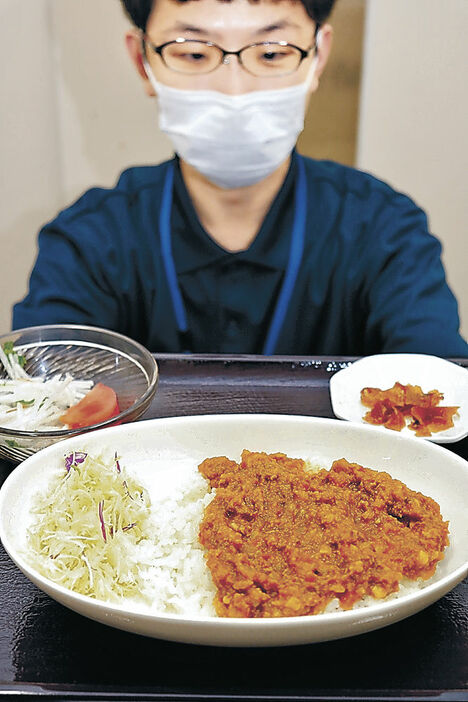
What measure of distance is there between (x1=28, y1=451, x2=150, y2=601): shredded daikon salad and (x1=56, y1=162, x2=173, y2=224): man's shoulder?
1.29 metres

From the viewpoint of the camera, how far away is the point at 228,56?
1989 millimetres

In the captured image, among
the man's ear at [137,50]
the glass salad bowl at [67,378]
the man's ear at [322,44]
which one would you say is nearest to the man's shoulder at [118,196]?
the man's ear at [137,50]

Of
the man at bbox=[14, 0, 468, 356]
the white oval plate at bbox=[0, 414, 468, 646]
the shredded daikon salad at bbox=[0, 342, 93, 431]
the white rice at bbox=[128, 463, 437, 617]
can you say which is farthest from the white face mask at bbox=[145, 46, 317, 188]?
the white rice at bbox=[128, 463, 437, 617]

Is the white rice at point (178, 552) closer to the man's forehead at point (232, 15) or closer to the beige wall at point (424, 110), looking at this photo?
the man's forehead at point (232, 15)

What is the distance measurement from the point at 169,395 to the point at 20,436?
40 cm

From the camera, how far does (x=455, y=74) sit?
3.19m

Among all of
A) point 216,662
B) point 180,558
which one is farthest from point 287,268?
point 216,662

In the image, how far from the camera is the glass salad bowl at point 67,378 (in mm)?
1278

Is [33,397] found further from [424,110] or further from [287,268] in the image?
[424,110]

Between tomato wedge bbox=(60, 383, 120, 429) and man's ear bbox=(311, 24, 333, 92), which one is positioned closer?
tomato wedge bbox=(60, 383, 120, 429)

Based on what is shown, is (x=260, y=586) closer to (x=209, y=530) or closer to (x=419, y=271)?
(x=209, y=530)

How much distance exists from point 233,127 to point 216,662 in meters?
1.53

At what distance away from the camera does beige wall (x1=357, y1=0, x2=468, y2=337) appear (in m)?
3.18

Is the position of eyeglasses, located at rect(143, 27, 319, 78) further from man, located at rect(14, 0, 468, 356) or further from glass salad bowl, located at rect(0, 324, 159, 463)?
glass salad bowl, located at rect(0, 324, 159, 463)
